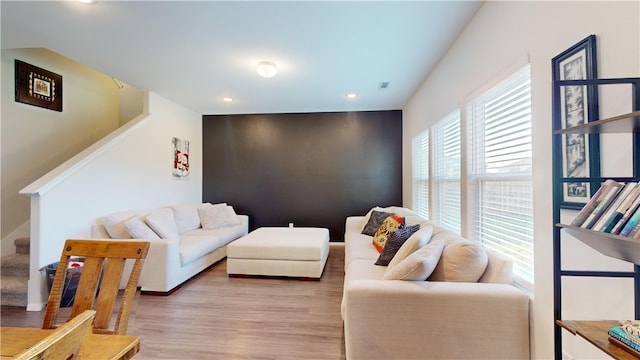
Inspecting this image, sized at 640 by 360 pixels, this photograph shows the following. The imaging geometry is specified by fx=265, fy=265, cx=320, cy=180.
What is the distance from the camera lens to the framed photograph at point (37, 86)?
10.9 feet

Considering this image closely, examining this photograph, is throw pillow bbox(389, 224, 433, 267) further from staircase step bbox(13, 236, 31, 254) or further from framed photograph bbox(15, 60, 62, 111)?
framed photograph bbox(15, 60, 62, 111)

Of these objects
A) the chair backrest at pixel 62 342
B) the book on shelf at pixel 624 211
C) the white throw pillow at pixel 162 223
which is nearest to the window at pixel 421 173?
the book on shelf at pixel 624 211

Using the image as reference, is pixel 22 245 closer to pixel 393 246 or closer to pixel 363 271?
pixel 363 271

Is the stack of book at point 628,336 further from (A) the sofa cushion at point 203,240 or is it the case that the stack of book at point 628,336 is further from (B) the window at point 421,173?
(A) the sofa cushion at point 203,240

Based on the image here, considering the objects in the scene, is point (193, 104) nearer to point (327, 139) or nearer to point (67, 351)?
point (327, 139)

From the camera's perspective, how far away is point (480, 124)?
221 centimetres

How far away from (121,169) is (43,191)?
3.32 feet

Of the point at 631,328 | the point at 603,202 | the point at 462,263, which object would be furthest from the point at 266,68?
the point at 631,328

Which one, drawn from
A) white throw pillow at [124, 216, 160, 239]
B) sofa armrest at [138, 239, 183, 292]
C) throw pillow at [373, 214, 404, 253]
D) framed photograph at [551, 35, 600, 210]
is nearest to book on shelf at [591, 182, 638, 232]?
framed photograph at [551, 35, 600, 210]

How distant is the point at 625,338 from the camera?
31.7 inches

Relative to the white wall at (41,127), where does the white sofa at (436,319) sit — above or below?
below

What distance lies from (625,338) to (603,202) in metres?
0.42

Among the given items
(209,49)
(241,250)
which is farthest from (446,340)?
(209,49)

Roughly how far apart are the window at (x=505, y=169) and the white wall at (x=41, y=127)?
520 cm
